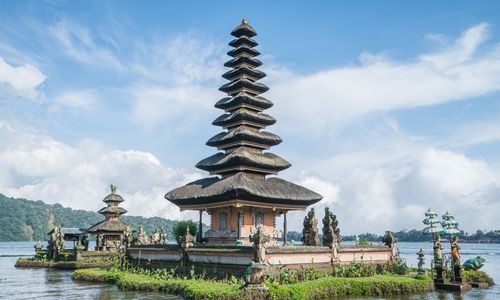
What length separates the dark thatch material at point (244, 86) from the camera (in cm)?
3509

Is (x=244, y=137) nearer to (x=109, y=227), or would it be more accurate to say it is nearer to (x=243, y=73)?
Answer: (x=243, y=73)

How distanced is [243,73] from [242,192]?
1178 cm

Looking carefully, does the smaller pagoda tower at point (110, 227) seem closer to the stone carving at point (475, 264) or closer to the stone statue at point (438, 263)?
the stone statue at point (438, 263)

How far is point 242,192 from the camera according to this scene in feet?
91.7

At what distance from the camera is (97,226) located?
52.1 m

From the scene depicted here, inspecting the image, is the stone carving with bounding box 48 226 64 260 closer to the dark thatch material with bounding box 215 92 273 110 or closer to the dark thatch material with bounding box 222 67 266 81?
the dark thatch material with bounding box 215 92 273 110

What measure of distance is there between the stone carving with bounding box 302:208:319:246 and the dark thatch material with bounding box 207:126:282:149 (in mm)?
7096

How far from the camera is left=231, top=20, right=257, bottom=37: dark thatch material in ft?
121

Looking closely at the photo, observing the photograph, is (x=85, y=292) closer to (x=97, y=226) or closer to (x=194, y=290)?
(x=194, y=290)

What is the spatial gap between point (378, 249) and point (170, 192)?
15213 millimetres

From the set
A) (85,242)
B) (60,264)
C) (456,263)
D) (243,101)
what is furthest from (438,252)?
(85,242)

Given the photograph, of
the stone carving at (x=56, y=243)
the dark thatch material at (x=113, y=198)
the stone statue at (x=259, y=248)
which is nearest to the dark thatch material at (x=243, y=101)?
the stone statue at (x=259, y=248)

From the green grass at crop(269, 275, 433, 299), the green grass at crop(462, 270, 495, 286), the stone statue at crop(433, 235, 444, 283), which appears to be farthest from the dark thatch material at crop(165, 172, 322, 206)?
the green grass at crop(462, 270, 495, 286)

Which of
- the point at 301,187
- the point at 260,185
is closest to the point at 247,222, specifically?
the point at 260,185
